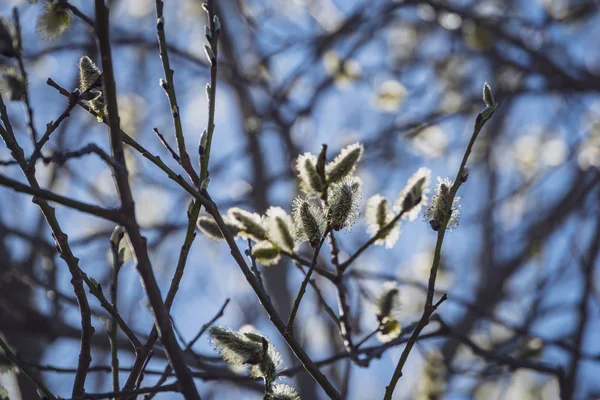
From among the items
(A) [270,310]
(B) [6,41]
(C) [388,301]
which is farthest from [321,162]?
(B) [6,41]

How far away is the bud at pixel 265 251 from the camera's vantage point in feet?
4.59

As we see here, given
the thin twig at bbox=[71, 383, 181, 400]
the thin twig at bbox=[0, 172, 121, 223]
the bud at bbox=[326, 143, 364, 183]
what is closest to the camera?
the thin twig at bbox=[0, 172, 121, 223]

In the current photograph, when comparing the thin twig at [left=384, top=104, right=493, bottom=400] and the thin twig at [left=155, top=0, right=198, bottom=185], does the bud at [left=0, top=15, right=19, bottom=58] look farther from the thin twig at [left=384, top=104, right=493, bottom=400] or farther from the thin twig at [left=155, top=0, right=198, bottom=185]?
the thin twig at [left=384, top=104, right=493, bottom=400]

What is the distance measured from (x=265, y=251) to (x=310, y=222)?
0.15 m

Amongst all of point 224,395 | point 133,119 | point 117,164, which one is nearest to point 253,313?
point 224,395

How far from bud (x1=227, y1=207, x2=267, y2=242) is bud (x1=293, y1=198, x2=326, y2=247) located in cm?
13

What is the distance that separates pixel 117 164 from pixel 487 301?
3.13 meters

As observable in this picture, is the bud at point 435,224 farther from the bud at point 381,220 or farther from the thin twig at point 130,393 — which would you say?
the thin twig at point 130,393

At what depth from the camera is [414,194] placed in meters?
1.36

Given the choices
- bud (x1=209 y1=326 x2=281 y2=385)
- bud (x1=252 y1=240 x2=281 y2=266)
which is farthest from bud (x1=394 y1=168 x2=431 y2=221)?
bud (x1=209 y1=326 x2=281 y2=385)

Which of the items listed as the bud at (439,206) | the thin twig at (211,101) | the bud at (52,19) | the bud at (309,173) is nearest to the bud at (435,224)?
the bud at (439,206)

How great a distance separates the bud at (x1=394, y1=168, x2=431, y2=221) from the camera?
1.36m

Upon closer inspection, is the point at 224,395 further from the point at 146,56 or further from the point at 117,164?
the point at 117,164

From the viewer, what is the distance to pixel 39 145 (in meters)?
1.21
